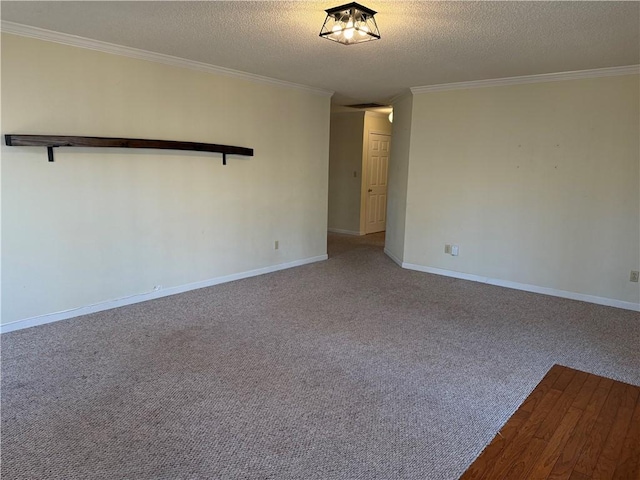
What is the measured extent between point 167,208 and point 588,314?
416 centimetres

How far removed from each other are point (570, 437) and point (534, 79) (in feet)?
13.1

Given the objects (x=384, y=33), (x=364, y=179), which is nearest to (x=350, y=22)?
(x=384, y=33)

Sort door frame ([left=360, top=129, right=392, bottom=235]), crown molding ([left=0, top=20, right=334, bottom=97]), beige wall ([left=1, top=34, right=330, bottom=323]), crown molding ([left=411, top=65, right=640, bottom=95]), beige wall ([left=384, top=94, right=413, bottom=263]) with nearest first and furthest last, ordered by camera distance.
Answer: crown molding ([left=0, top=20, right=334, bottom=97]) < beige wall ([left=1, top=34, right=330, bottom=323]) < crown molding ([left=411, top=65, right=640, bottom=95]) < beige wall ([left=384, top=94, right=413, bottom=263]) < door frame ([left=360, top=129, right=392, bottom=235])

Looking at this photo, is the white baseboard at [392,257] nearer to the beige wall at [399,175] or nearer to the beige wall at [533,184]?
the beige wall at [399,175]

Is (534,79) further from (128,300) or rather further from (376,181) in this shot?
(128,300)

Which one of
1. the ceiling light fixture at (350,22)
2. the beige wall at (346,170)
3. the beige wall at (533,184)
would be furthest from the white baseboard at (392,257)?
the ceiling light fixture at (350,22)

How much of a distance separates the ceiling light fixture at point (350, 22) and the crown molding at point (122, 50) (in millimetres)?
1875

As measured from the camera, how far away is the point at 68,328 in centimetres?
347

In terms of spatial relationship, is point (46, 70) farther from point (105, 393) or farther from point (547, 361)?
point (547, 361)

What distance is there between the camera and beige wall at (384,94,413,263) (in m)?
5.64

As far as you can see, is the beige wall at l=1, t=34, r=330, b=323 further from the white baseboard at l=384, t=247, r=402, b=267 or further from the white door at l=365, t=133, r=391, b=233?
the white door at l=365, t=133, r=391, b=233

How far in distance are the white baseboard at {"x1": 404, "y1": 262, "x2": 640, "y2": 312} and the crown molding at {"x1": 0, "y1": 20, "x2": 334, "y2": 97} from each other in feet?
9.51

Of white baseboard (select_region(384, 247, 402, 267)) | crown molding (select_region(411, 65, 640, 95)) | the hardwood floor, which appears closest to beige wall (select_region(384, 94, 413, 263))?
white baseboard (select_region(384, 247, 402, 267))

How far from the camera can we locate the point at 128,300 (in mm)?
4066
